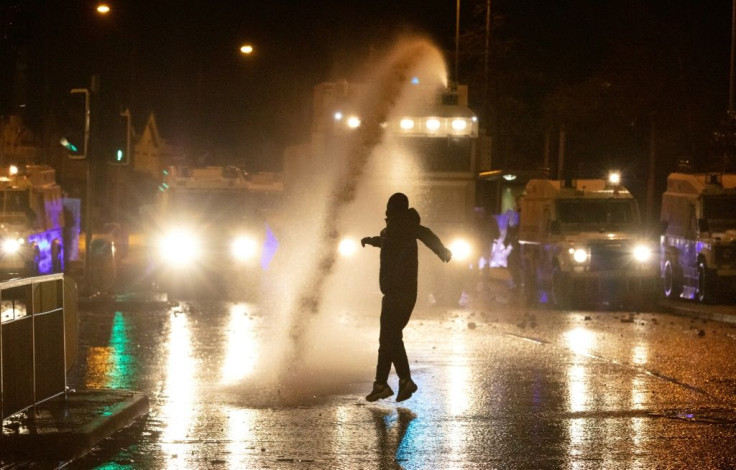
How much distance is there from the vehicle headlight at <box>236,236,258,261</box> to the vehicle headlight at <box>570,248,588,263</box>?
850 cm

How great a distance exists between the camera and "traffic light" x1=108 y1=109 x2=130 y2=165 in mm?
22641

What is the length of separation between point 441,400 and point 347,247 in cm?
1353

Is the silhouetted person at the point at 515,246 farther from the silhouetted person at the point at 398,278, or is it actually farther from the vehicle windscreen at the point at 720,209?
the silhouetted person at the point at 398,278

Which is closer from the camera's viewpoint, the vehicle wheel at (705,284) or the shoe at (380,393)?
the shoe at (380,393)

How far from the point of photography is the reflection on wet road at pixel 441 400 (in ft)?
30.2

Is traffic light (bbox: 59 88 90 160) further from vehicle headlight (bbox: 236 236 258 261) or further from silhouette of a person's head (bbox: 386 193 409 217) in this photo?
silhouette of a person's head (bbox: 386 193 409 217)

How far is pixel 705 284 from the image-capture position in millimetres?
25734

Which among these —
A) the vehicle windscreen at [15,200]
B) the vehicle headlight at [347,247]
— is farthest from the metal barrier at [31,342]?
the vehicle windscreen at [15,200]

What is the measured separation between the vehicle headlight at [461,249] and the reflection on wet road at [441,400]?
4982 millimetres

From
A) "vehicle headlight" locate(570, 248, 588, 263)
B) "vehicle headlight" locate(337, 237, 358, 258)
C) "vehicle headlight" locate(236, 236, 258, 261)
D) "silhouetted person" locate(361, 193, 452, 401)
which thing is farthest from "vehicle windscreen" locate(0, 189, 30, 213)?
"silhouetted person" locate(361, 193, 452, 401)

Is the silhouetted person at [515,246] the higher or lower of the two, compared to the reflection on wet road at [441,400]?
higher

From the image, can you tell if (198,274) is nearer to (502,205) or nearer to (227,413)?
(502,205)

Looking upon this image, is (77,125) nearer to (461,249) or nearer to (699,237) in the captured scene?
(461,249)

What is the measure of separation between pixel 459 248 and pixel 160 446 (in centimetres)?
1612
